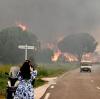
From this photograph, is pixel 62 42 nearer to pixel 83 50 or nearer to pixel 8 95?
pixel 83 50

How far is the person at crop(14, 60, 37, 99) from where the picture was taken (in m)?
13.6

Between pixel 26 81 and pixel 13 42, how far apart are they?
10574 centimetres

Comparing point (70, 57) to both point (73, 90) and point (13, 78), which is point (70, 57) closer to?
point (73, 90)

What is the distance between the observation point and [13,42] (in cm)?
11906

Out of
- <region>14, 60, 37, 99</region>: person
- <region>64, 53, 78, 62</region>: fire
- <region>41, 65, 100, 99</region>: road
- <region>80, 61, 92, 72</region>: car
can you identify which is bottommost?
<region>41, 65, 100, 99</region>: road

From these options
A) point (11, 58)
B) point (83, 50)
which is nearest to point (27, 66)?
point (11, 58)

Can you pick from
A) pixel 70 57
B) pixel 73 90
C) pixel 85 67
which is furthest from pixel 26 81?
pixel 70 57

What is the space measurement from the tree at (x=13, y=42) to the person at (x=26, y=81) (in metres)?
94.9

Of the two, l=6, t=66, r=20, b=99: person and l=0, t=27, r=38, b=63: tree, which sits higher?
l=0, t=27, r=38, b=63: tree

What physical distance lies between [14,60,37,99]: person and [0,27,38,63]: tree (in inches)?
3737

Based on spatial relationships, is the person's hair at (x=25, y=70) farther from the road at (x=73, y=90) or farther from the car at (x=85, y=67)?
the car at (x=85, y=67)

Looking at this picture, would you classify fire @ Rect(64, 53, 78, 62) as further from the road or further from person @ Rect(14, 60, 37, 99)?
person @ Rect(14, 60, 37, 99)

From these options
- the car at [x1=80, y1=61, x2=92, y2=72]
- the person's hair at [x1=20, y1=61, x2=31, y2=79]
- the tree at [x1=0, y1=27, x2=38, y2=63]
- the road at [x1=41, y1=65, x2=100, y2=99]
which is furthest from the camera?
the tree at [x1=0, y1=27, x2=38, y2=63]

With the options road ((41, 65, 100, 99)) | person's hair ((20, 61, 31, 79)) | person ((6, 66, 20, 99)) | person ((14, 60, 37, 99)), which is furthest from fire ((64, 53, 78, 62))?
person's hair ((20, 61, 31, 79))
